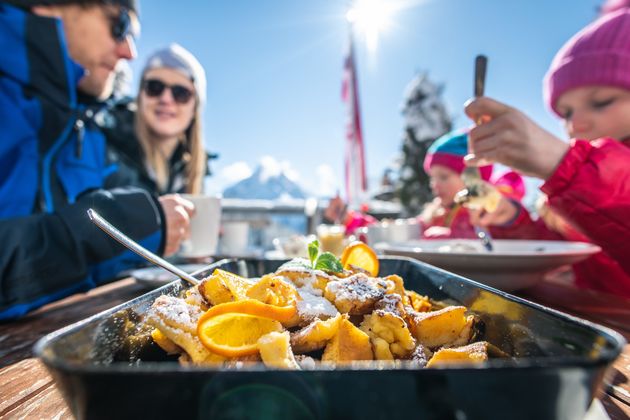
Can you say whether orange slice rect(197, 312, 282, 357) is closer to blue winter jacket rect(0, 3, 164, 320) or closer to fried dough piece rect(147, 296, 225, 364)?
fried dough piece rect(147, 296, 225, 364)

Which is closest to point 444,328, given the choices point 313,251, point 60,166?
point 313,251

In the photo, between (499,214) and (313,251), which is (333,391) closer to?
(313,251)

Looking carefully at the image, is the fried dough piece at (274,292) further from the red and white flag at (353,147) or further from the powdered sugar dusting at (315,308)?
the red and white flag at (353,147)

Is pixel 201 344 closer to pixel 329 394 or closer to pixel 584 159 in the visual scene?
pixel 329 394

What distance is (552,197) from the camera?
1.42m

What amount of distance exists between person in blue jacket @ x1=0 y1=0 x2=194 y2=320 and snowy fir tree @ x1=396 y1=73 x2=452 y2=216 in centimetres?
1342

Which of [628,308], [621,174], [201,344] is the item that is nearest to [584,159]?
[621,174]

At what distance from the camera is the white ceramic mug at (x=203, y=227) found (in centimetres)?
162

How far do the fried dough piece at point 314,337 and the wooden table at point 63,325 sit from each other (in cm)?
26

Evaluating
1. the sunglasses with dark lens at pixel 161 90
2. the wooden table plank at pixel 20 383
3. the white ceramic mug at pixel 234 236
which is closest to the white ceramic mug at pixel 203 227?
the white ceramic mug at pixel 234 236

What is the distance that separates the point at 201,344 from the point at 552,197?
148 cm

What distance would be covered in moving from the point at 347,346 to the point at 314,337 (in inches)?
1.7

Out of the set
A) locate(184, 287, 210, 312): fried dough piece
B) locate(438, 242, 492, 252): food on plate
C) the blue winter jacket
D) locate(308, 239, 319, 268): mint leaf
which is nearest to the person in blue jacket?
the blue winter jacket

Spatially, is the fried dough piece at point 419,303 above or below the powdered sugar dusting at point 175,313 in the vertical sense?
below
